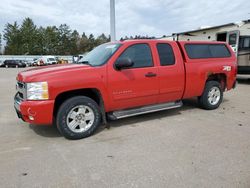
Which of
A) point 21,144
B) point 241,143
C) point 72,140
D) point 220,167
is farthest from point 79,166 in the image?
point 241,143

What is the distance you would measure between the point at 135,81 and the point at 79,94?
120 centimetres

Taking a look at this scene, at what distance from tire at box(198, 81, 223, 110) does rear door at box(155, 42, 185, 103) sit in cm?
100

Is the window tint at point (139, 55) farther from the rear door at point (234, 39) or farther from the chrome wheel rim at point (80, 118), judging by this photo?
the rear door at point (234, 39)

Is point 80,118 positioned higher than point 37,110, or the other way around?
point 37,110

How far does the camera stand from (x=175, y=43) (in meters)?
6.09

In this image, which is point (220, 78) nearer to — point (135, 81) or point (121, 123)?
point (135, 81)

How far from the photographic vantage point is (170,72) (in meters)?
5.77

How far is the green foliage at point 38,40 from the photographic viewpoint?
7356 centimetres

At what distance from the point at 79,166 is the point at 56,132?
67.8 inches

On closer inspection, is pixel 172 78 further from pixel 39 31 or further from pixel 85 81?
pixel 39 31

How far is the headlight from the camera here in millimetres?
4309

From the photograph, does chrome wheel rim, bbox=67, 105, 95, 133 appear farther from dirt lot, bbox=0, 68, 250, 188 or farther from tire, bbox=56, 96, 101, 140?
dirt lot, bbox=0, 68, 250, 188

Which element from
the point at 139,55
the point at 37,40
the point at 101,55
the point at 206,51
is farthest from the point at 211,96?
the point at 37,40

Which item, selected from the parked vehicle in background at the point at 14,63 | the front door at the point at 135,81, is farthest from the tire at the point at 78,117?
the parked vehicle in background at the point at 14,63
